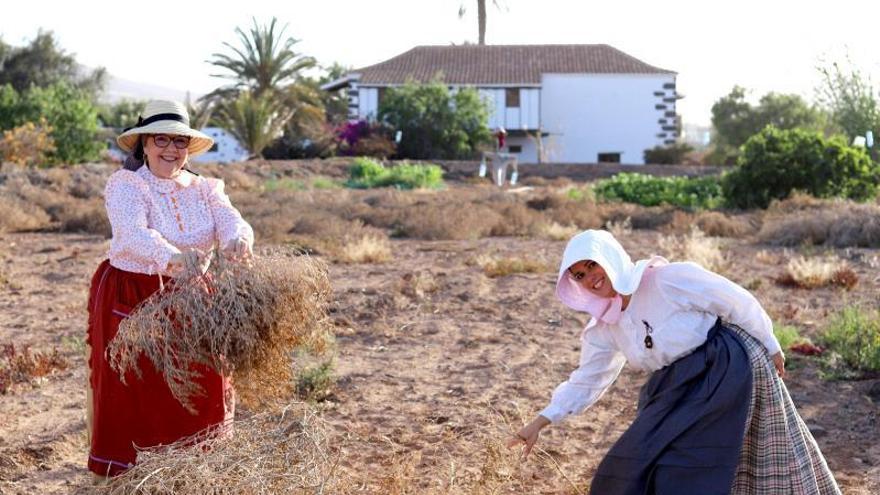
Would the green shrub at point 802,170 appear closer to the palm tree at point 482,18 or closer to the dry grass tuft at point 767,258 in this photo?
the dry grass tuft at point 767,258

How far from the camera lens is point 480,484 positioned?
13.6 ft

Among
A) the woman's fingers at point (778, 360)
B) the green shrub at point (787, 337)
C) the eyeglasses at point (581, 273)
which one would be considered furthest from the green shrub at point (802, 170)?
the eyeglasses at point (581, 273)

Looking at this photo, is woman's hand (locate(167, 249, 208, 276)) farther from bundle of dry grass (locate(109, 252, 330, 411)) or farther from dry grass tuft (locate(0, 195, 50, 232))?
dry grass tuft (locate(0, 195, 50, 232))

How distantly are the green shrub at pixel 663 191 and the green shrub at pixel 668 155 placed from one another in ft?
65.7

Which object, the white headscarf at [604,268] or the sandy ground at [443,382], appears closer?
the white headscarf at [604,268]

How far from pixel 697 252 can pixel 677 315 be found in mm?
8433

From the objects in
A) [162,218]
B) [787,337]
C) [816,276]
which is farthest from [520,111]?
[162,218]

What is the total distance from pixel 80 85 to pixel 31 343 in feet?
159

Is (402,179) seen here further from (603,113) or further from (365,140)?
(603,113)

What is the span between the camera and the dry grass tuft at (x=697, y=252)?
38.7 ft

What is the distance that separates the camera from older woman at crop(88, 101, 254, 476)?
4.21 meters

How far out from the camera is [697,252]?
12125 mm

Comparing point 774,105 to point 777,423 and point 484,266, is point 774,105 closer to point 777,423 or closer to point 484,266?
point 484,266

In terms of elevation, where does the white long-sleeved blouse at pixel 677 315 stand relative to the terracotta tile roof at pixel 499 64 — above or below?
below
